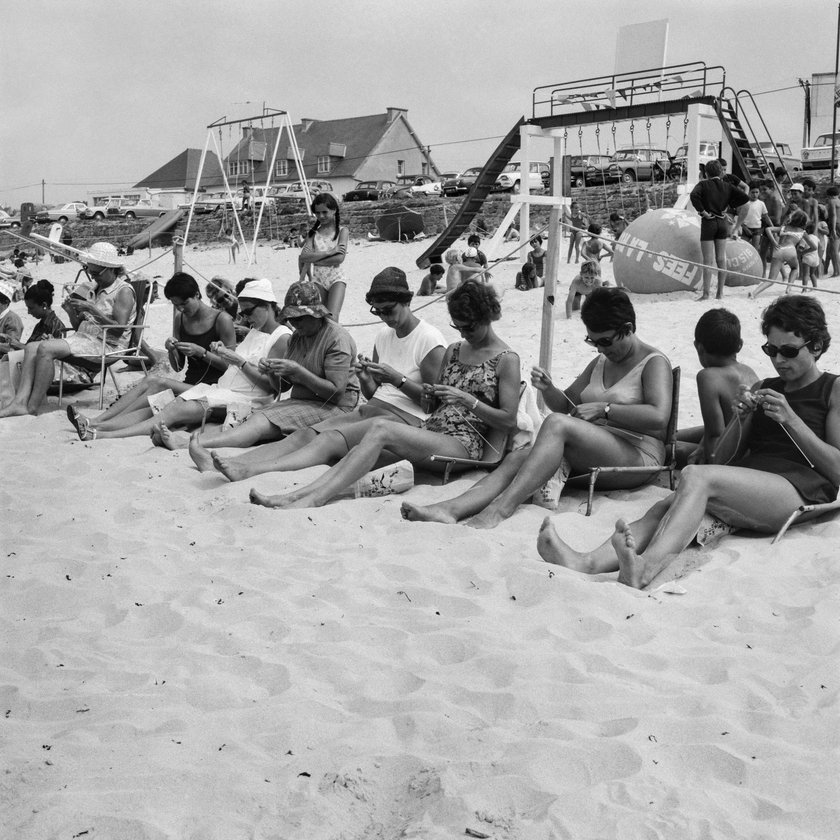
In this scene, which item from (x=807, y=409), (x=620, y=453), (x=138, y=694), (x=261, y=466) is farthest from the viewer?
(x=261, y=466)

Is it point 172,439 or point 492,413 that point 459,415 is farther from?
point 172,439

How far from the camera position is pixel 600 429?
4156 millimetres

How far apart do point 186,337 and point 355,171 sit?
4520cm

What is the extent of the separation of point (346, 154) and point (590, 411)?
162ft

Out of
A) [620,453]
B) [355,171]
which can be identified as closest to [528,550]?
[620,453]

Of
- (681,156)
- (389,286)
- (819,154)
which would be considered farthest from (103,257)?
(819,154)

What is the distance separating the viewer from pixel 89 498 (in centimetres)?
465

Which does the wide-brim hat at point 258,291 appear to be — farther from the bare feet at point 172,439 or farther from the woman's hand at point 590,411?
the woman's hand at point 590,411

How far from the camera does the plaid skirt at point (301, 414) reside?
17.6 feet

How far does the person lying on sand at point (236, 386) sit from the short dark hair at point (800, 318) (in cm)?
308

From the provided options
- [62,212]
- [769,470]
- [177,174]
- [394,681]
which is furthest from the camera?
[177,174]

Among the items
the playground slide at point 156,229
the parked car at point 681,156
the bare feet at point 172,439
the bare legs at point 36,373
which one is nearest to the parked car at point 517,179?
the parked car at point 681,156

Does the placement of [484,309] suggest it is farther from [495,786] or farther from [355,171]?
[355,171]

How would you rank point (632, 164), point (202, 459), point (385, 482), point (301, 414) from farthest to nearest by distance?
point (632, 164)
point (301, 414)
point (202, 459)
point (385, 482)
